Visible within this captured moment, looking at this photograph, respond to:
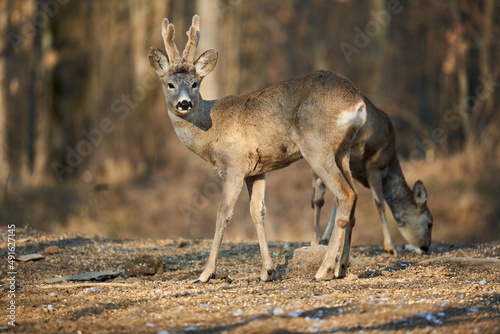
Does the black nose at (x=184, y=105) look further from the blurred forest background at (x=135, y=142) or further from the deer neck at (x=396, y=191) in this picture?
the blurred forest background at (x=135, y=142)

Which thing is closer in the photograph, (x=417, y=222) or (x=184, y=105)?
(x=184, y=105)

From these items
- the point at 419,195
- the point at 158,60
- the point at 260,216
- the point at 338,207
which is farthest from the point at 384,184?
the point at 158,60

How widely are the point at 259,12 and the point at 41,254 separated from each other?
29.1 metres

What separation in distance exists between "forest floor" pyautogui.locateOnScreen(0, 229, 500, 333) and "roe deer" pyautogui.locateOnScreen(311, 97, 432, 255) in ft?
1.96

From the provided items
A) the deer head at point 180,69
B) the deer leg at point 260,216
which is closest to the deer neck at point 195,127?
the deer head at point 180,69

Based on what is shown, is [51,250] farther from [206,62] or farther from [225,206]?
[206,62]

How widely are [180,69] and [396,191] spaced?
166 inches

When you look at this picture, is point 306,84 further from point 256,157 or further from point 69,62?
point 69,62

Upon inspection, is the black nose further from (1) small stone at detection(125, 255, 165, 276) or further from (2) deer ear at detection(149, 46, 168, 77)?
(1) small stone at detection(125, 255, 165, 276)

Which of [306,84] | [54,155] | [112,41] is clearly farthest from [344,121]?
[112,41]

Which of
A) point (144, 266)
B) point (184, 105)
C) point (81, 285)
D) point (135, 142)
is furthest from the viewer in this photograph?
point (135, 142)

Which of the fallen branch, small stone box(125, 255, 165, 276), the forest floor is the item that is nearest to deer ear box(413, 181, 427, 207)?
the forest floor

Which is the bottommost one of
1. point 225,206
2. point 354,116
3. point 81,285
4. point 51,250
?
point 81,285

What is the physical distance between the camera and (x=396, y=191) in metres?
10.1
